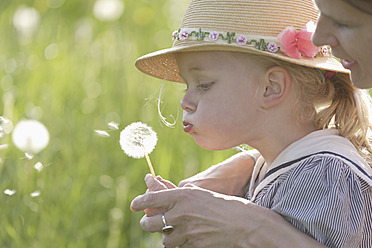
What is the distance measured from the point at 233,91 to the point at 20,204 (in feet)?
2.95

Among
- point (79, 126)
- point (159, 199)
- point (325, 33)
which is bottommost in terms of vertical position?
point (79, 126)

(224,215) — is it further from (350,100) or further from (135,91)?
(135,91)

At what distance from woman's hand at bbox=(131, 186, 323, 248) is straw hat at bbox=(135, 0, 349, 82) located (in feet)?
1.27

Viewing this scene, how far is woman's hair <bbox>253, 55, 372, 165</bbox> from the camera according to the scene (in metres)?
1.81

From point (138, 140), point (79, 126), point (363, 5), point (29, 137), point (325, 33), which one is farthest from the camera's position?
point (79, 126)

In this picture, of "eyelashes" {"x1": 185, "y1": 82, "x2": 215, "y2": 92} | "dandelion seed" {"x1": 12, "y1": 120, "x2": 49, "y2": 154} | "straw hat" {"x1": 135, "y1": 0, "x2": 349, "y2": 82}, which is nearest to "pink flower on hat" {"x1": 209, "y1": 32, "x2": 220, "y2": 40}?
"straw hat" {"x1": 135, "y1": 0, "x2": 349, "y2": 82}

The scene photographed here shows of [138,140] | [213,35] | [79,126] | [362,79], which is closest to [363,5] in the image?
[362,79]

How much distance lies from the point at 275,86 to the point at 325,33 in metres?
0.30

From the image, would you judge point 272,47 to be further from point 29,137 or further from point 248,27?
point 29,137

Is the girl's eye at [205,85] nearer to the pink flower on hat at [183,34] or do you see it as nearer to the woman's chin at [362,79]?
the pink flower on hat at [183,34]

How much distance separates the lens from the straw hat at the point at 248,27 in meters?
1.76

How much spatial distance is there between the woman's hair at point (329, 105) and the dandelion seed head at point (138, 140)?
1.19ft

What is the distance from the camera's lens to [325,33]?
1.52 m

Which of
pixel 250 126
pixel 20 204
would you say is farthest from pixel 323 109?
pixel 20 204
